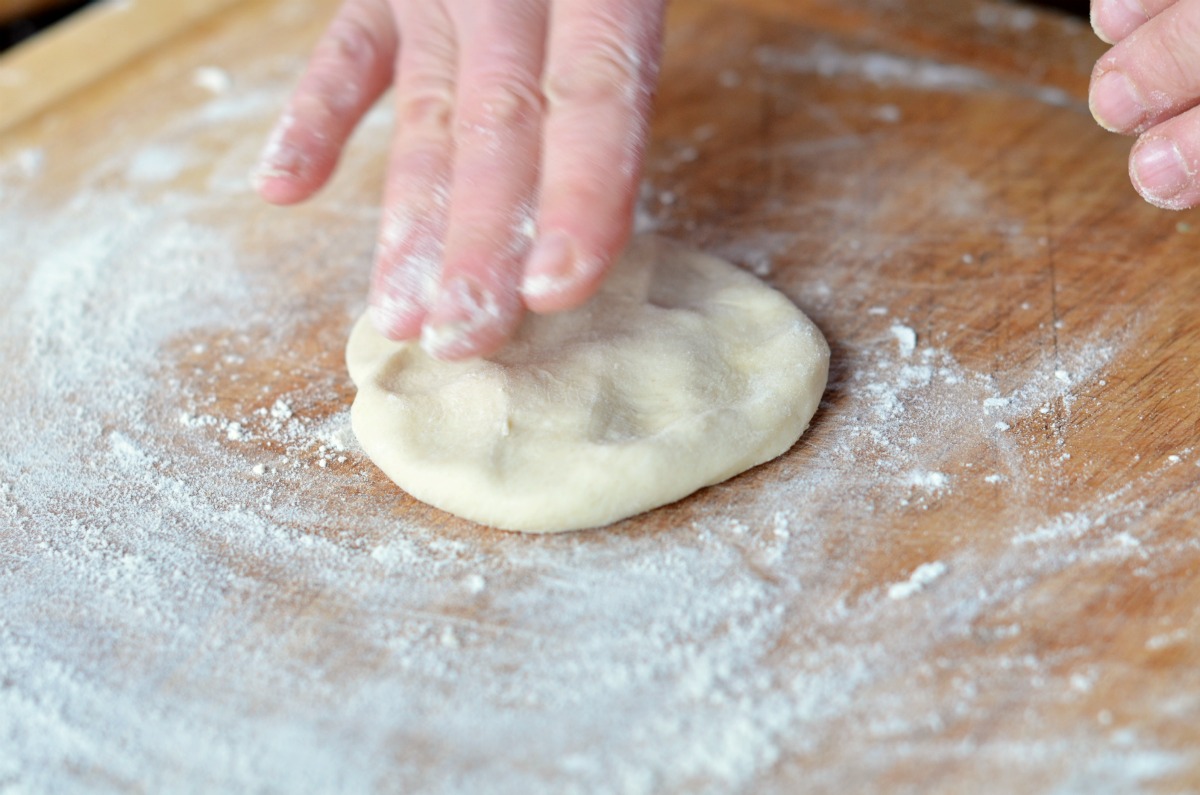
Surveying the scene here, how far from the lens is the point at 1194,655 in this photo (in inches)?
49.6

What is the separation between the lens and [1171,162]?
58.4 inches

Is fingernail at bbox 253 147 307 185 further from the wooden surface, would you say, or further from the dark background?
the dark background

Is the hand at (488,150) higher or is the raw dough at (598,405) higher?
the hand at (488,150)

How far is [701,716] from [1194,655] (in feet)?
1.84

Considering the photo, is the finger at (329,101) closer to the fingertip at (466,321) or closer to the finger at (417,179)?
the finger at (417,179)

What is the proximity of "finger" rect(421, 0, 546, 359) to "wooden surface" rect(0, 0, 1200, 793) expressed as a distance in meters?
0.29

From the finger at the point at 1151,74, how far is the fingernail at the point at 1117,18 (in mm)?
49

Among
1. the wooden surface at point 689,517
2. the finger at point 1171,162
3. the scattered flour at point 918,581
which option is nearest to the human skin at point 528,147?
the finger at point 1171,162

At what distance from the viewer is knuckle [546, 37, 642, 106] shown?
1.54m

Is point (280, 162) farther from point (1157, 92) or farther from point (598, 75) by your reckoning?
point (1157, 92)

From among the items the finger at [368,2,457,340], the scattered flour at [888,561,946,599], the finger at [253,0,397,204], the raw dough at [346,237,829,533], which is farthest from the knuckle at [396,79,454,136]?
the scattered flour at [888,561,946,599]

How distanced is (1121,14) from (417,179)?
1014mm

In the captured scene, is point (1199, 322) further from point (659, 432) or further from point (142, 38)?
point (142, 38)

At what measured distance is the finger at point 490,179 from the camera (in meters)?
1.41
